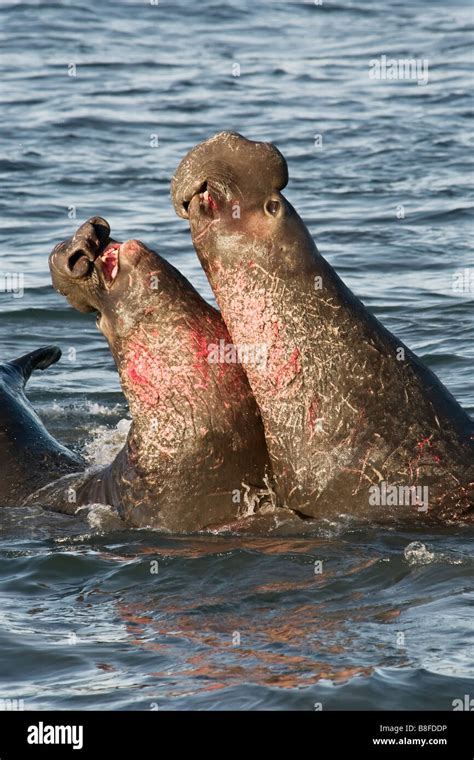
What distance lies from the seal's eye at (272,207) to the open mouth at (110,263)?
2.84 ft

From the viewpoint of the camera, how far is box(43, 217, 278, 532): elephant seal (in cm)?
736

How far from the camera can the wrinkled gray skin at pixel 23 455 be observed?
8.58 metres

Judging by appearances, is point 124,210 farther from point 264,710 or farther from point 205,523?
point 264,710

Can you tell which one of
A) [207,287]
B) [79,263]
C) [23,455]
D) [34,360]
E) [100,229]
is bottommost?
[23,455]

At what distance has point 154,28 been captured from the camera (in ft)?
96.8

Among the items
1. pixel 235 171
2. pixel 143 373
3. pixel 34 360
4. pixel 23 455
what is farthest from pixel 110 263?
pixel 34 360

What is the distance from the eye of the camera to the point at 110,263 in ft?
24.4

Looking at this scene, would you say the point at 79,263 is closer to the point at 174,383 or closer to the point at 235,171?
the point at 174,383

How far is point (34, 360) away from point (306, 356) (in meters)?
3.71
